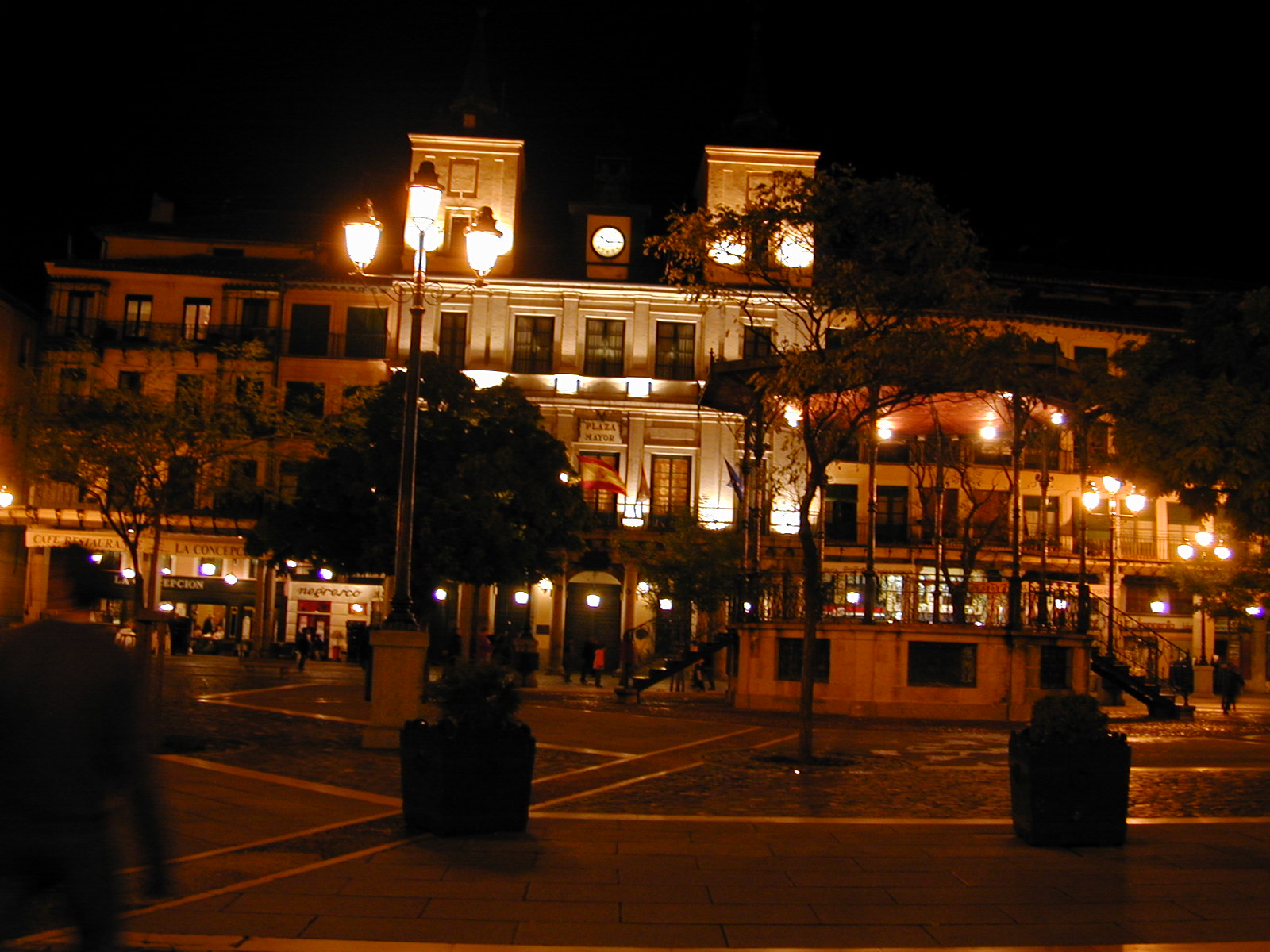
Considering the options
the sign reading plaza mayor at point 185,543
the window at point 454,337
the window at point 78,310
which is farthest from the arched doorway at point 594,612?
the window at point 78,310

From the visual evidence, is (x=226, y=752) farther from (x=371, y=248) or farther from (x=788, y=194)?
(x=788, y=194)

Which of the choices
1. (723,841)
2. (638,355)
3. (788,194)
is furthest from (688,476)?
(723,841)

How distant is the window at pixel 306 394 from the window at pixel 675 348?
39.4 ft

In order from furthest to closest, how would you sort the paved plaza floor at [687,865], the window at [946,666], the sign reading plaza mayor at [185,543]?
the sign reading plaza mayor at [185,543] → the window at [946,666] → the paved plaza floor at [687,865]

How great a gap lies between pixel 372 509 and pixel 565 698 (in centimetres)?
726

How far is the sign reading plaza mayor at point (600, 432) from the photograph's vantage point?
140 feet

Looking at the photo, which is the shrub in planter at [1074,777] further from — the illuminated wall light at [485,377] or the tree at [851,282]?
the illuminated wall light at [485,377]

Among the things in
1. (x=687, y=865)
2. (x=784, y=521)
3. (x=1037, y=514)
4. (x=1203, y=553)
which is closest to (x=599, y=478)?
(x=784, y=521)

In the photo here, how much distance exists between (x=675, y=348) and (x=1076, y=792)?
35193 millimetres

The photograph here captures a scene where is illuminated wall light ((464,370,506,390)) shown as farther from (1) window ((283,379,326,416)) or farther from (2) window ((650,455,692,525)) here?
(2) window ((650,455,692,525))

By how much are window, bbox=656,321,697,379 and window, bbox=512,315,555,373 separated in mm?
3952

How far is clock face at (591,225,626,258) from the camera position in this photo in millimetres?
44531

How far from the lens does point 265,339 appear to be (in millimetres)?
44344

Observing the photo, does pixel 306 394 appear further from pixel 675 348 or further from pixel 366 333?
pixel 675 348
